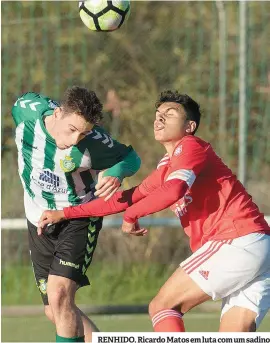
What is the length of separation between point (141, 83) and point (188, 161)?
4.44 meters

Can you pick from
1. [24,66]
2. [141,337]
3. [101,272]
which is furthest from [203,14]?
[141,337]

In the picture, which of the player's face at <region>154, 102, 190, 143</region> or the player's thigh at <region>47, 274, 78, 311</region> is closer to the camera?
the player's face at <region>154, 102, 190, 143</region>

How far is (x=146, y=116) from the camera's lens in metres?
9.85

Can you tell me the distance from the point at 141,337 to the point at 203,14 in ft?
14.1

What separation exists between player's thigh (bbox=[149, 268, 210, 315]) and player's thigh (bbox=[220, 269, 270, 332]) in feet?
0.46

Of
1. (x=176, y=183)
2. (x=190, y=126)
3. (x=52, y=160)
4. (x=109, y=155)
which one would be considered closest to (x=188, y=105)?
Answer: (x=190, y=126)

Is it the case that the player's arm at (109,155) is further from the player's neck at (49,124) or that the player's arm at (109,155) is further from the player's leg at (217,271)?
the player's leg at (217,271)

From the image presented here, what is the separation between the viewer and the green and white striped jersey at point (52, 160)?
6.44m

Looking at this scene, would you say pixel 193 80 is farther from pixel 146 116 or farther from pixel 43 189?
pixel 43 189

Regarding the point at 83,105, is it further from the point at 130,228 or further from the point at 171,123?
the point at 130,228

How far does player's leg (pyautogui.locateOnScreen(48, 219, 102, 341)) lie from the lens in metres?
6.32

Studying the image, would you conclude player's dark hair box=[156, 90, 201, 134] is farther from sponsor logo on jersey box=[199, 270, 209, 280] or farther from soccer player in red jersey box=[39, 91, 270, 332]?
sponsor logo on jersey box=[199, 270, 209, 280]

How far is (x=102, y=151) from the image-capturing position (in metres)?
6.45

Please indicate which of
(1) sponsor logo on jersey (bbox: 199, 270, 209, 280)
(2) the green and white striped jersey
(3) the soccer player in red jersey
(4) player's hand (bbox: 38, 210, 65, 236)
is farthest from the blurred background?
(1) sponsor logo on jersey (bbox: 199, 270, 209, 280)
